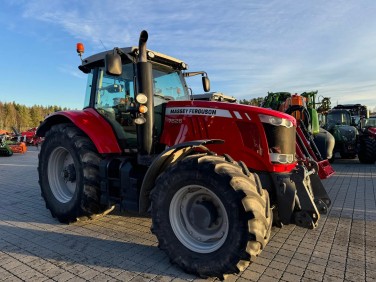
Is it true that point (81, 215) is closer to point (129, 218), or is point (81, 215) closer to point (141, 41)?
point (129, 218)

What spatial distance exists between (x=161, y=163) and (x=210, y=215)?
792 millimetres

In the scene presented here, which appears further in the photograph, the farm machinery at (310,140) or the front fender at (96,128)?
the farm machinery at (310,140)

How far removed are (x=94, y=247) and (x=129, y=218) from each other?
3.74 ft

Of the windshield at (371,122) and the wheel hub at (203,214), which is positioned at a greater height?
the windshield at (371,122)

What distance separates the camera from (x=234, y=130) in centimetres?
345

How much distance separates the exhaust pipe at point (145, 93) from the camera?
371cm

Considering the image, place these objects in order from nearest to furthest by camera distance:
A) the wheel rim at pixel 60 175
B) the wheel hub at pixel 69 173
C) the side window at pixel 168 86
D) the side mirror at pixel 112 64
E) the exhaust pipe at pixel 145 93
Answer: the side mirror at pixel 112 64 < the exhaust pipe at pixel 145 93 < the side window at pixel 168 86 < the wheel hub at pixel 69 173 < the wheel rim at pixel 60 175

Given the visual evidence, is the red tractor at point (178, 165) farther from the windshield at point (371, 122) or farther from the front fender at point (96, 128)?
the windshield at point (371, 122)

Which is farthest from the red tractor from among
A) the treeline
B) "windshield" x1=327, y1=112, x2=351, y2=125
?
the treeline

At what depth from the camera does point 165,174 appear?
311 cm

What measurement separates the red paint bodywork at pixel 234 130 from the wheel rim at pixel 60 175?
88.8 inches

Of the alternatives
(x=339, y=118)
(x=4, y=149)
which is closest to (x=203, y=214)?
(x=339, y=118)

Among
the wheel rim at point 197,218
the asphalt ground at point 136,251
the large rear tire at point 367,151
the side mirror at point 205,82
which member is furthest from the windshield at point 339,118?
the wheel rim at point 197,218

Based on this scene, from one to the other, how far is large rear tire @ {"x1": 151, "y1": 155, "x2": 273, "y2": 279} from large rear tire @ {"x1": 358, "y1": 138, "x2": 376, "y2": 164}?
10.4 meters
